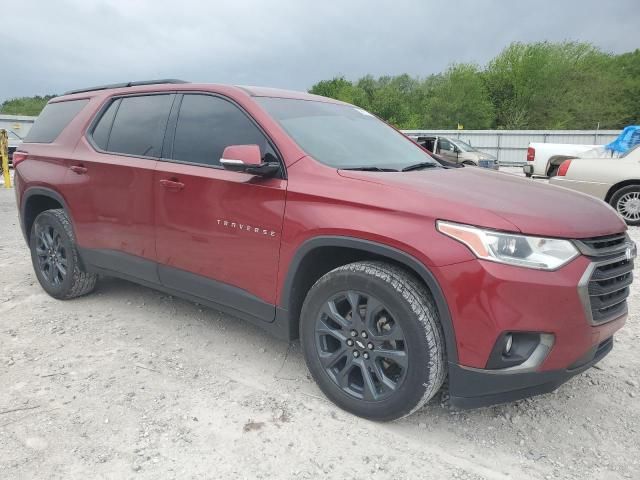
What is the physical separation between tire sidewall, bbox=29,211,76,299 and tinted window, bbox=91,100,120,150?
801mm

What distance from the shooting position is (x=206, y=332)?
3.54 metres

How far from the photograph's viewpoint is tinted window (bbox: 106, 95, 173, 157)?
3.33 metres

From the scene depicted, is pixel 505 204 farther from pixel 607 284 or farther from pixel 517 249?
pixel 607 284

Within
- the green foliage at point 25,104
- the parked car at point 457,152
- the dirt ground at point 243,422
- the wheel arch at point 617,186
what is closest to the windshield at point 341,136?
the dirt ground at point 243,422

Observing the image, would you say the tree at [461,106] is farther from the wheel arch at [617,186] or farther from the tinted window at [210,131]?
the tinted window at [210,131]

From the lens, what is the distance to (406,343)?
2223mm

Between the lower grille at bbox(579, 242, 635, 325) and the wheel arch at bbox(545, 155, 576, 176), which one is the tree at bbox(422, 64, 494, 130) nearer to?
the wheel arch at bbox(545, 155, 576, 176)

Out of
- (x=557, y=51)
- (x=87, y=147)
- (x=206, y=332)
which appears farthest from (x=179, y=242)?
(x=557, y=51)

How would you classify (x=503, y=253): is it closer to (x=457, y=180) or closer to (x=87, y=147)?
(x=457, y=180)

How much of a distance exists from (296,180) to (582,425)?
1.97m

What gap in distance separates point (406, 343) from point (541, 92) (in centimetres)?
5403

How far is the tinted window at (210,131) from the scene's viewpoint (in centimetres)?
290

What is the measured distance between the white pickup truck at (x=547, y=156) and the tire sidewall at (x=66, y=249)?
1174 centimetres

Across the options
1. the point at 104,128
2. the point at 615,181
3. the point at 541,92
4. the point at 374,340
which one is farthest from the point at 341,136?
the point at 541,92
